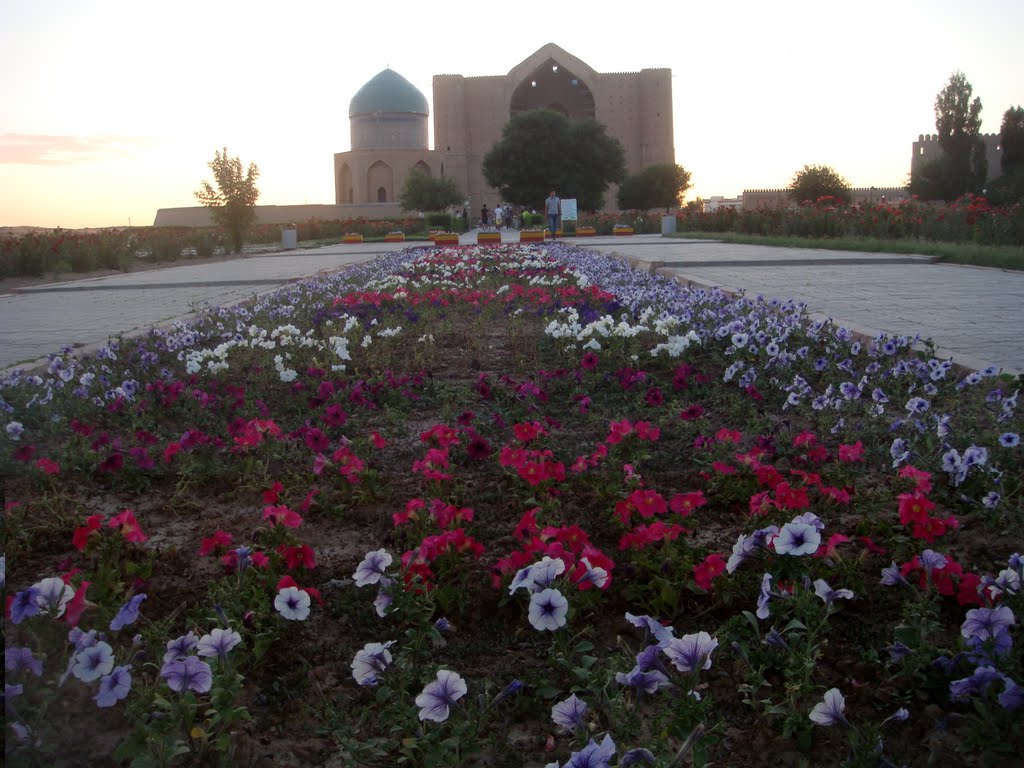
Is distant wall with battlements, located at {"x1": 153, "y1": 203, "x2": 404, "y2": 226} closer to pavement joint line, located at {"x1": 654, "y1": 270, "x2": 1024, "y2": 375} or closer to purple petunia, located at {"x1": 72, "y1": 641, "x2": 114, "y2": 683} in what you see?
pavement joint line, located at {"x1": 654, "y1": 270, "x2": 1024, "y2": 375}

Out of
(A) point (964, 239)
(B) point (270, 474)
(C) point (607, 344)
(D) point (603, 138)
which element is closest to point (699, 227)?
(A) point (964, 239)

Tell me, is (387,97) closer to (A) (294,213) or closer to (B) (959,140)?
(A) (294,213)

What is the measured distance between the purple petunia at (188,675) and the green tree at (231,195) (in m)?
19.1

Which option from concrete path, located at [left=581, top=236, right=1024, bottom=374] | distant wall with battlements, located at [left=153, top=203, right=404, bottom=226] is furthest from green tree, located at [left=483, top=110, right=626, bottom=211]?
concrete path, located at [left=581, top=236, right=1024, bottom=374]

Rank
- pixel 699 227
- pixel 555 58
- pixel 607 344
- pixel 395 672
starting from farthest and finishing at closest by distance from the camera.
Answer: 1. pixel 555 58
2. pixel 699 227
3. pixel 607 344
4. pixel 395 672

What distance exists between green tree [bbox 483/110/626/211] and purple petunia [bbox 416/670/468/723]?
39691 mm

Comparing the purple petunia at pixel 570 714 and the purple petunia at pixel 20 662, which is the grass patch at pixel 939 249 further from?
the purple petunia at pixel 20 662

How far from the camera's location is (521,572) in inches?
65.5

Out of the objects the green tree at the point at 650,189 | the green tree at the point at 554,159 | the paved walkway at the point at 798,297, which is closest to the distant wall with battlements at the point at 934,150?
the green tree at the point at 650,189

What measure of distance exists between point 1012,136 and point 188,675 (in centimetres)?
4873

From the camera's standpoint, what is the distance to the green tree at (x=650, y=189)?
46625 millimetres

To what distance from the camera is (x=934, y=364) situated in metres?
3.40

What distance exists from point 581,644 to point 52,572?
4.08 feet

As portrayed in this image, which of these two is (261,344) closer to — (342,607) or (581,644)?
(342,607)
